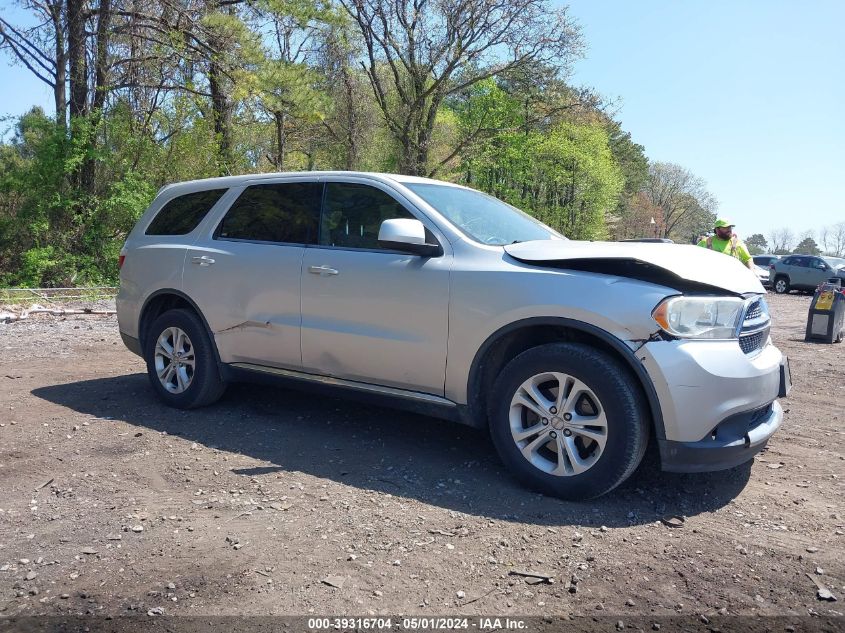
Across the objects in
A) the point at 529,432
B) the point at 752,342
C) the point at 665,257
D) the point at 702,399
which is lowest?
the point at 529,432

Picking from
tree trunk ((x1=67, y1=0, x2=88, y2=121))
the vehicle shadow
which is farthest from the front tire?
the vehicle shadow

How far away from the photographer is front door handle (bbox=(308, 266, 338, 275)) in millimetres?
4754

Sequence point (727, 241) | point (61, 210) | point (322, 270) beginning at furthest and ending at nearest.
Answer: point (61, 210) → point (727, 241) → point (322, 270)

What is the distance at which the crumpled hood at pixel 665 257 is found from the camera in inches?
146

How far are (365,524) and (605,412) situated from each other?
1.35 meters

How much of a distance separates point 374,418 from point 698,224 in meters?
85.0

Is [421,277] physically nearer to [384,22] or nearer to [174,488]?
[174,488]

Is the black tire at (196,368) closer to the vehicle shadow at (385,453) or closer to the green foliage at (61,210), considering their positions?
the vehicle shadow at (385,453)

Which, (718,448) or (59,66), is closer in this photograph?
(718,448)

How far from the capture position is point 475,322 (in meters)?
4.11

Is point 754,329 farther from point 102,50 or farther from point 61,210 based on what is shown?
point 102,50

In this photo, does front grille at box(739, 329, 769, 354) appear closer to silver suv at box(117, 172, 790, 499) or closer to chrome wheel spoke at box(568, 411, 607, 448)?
silver suv at box(117, 172, 790, 499)

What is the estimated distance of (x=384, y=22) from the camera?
29.0 meters

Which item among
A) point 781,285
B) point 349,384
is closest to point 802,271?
point 781,285
